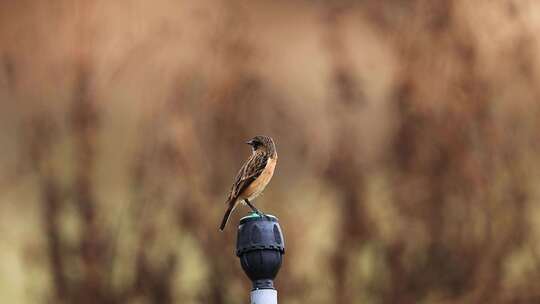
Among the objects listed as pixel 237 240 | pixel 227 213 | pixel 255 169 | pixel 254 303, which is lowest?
pixel 254 303

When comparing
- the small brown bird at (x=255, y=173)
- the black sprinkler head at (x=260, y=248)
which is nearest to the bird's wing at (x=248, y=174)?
the small brown bird at (x=255, y=173)

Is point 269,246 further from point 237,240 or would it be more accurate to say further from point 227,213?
point 227,213

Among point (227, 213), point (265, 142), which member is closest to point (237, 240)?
point (227, 213)

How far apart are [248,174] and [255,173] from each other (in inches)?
2.6

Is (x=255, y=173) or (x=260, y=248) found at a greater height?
(x=255, y=173)

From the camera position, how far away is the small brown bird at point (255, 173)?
694 centimetres

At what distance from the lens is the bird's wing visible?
6.93m

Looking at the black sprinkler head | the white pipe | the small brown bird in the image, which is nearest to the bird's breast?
the small brown bird

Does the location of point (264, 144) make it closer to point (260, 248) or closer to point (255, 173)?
point (255, 173)

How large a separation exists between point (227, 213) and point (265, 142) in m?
0.79

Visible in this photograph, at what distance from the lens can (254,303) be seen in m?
5.16

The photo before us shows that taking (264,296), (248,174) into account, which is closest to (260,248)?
(264,296)

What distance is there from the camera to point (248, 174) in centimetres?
697

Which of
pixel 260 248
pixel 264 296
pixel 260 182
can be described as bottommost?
pixel 264 296
